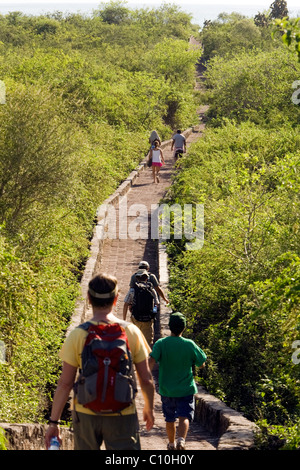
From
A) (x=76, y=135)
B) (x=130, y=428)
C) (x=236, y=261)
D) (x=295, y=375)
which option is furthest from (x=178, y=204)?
(x=130, y=428)

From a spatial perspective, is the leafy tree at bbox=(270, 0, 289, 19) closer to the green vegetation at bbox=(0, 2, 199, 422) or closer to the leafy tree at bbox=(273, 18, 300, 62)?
the green vegetation at bbox=(0, 2, 199, 422)

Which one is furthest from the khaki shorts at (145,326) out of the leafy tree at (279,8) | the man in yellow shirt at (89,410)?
the leafy tree at (279,8)

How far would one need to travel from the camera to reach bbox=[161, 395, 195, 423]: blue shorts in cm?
663

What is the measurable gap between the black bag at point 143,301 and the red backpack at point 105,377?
16.2 ft

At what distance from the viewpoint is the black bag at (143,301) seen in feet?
30.8

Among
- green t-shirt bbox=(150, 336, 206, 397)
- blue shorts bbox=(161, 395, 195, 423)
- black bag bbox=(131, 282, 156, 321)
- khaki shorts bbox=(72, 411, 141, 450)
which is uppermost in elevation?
black bag bbox=(131, 282, 156, 321)

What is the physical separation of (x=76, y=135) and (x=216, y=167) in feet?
15.8

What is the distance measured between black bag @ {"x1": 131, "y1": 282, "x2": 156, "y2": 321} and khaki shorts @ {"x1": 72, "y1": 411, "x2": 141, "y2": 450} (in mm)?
4858

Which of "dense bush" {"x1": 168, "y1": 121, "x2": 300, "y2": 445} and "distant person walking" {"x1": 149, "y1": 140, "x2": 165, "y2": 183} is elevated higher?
"distant person walking" {"x1": 149, "y1": 140, "x2": 165, "y2": 183}

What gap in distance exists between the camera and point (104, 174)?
21703mm

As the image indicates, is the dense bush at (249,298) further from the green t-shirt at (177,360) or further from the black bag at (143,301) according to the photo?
the black bag at (143,301)

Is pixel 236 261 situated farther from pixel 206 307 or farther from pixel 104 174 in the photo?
pixel 104 174

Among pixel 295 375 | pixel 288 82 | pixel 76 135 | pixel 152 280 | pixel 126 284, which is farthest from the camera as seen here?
pixel 288 82

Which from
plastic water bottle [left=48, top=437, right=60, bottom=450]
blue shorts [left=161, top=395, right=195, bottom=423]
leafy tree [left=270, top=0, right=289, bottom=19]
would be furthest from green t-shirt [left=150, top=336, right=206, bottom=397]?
leafy tree [left=270, top=0, right=289, bottom=19]
